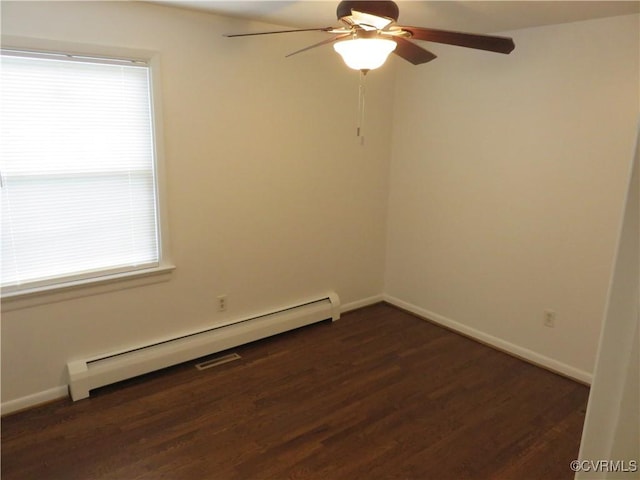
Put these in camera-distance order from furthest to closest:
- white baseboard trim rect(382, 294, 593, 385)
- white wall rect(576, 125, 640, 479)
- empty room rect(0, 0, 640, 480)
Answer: white baseboard trim rect(382, 294, 593, 385) → empty room rect(0, 0, 640, 480) → white wall rect(576, 125, 640, 479)

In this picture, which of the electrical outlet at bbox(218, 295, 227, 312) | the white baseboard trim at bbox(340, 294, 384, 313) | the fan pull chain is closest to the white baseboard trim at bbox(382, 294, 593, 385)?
the white baseboard trim at bbox(340, 294, 384, 313)

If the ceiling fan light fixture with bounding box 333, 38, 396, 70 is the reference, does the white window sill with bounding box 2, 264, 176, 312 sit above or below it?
below

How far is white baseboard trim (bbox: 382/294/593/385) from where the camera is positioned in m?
3.02

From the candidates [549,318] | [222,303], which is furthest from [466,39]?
[222,303]

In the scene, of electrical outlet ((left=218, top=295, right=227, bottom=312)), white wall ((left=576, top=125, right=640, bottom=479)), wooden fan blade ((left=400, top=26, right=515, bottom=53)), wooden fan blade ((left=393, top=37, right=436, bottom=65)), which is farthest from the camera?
electrical outlet ((left=218, top=295, right=227, bottom=312))

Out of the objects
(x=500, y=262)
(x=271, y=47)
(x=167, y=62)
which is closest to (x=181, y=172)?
(x=167, y=62)

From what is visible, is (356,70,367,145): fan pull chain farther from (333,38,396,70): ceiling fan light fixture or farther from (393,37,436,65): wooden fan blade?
(333,38,396,70): ceiling fan light fixture

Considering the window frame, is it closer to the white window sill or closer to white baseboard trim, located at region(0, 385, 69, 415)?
the white window sill

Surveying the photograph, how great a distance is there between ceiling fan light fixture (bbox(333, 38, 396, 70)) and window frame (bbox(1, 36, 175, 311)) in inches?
52.5

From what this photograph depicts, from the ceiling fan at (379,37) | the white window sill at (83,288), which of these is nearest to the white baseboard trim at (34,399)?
the white window sill at (83,288)

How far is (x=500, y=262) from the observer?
3346 millimetres

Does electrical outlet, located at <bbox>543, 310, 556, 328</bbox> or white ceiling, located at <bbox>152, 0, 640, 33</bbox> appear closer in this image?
white ceiling, located at <bbox>152, 0, 640, 33</bbox>

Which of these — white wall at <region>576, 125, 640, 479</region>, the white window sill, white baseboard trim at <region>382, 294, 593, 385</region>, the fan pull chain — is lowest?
white baseboard trim at <region>382, 294, 593, 385</region>

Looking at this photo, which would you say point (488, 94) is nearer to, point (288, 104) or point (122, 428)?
point (288, 104)
